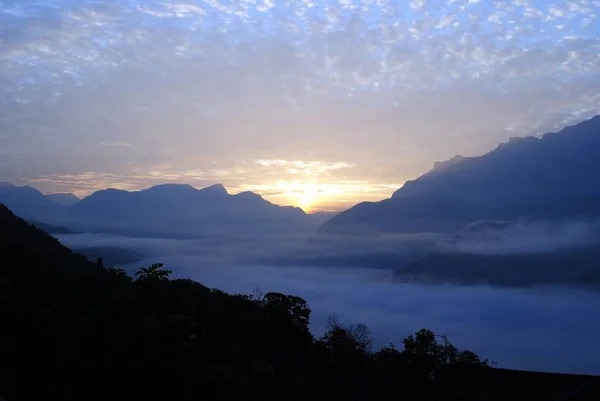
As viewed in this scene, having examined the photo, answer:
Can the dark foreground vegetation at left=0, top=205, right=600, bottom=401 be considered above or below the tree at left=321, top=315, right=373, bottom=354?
above

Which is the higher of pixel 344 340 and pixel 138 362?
pixel 138 362

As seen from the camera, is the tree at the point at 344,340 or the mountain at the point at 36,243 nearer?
the tree at the point at 344,340

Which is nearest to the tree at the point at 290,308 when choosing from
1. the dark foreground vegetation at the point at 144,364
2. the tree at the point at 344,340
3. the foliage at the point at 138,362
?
the tree at the point at 344,340

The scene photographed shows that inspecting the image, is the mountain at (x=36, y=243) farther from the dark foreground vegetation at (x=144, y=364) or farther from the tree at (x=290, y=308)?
the dark foreground vegetation at (x=144, y=364)

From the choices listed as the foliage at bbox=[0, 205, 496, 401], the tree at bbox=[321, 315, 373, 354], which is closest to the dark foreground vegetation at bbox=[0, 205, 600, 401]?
the foliage at bbox=[0, 205, 496, 401]

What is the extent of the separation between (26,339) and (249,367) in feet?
14.2

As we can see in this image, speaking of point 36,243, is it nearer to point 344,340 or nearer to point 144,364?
point 344,340

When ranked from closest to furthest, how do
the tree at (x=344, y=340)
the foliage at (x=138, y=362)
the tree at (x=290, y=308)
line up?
the foliage at (x=138, y=362) → the tree at (x=344, y=340) → the tree at (x=290, y=308)

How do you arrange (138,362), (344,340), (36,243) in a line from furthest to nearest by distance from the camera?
(36,243) → (344,340) → (138,362)

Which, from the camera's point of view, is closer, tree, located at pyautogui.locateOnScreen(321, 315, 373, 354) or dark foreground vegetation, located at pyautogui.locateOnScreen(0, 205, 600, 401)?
dark foreground vegetation, located at pyautogui.locateOnScreen(0, 205, 600, 401)

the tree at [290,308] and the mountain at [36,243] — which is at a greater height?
the mountain at [36,243]

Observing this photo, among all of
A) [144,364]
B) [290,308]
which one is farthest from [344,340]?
→ [144,364]

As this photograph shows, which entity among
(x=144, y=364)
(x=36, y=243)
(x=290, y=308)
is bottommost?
(x=290, y=308)

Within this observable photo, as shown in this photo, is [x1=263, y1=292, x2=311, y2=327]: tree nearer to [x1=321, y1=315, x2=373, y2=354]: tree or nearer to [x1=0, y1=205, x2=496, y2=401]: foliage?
[x1=321, y1=315, x2=373, y2=354]: tree
